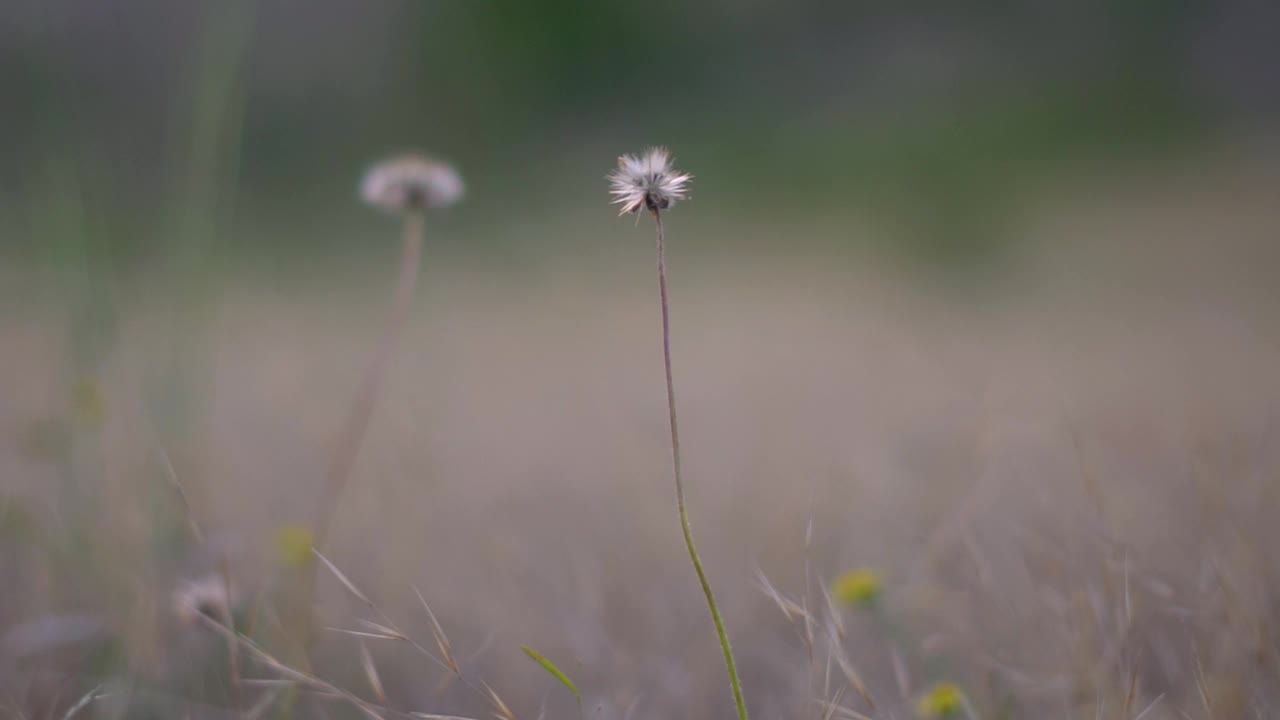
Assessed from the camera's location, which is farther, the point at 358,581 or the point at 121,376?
the point at 121,376

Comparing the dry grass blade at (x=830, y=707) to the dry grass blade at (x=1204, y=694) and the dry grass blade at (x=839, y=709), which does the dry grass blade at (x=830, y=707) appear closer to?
the dry grass blade at (x=839, y=709)

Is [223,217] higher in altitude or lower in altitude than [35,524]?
higher

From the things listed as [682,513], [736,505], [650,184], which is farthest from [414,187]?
[736,505]

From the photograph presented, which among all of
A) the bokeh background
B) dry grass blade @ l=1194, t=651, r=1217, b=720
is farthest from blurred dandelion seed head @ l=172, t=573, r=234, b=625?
dry grass blade @ l=1194, t=651, r=1217, b=720

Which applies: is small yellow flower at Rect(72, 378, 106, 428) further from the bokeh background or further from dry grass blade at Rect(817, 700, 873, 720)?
dry grass blade at Rect(817, 700, 873, 720)

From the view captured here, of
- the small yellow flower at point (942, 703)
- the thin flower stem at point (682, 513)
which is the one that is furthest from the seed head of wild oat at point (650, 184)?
the small yellow flower at point (942, 703)

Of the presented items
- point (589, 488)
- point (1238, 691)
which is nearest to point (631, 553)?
point (589, 488)

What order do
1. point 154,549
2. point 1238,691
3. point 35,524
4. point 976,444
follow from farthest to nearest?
point 976,444, point 35,524, point 154,549, point 1238,691

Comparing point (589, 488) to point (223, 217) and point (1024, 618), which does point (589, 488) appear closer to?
point (1024, 618)
